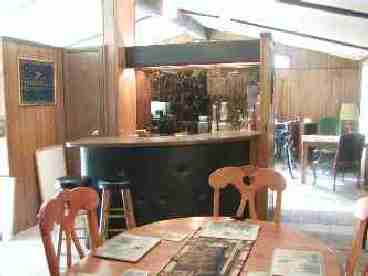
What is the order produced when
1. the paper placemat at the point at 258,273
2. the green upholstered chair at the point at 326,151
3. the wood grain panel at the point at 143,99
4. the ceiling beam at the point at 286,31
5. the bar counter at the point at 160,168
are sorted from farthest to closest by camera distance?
the ceiling beam at the point at 286,31 → the green upholstered chair at the point at 326,151 → the wood grain panel at the point at 143,99 → the bar counter at the point at 160,168 → the paper placemat at the point at 258,273

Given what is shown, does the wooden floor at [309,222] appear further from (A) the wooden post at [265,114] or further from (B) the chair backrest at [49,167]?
(A) the wooden post at [265,114]

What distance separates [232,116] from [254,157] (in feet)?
6.35

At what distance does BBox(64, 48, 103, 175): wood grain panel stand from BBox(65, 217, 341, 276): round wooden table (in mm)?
3601

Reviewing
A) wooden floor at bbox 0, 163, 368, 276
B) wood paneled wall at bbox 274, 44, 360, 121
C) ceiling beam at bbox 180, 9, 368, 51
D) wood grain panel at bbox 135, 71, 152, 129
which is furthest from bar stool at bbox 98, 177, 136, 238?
wood paneled wall at bbox 274, 44, 360, 121

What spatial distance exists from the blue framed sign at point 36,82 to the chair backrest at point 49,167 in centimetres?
61

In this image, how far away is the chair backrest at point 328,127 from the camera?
9.82 m

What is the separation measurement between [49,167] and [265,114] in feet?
8.98

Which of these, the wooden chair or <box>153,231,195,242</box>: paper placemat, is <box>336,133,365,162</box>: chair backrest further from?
<box>153,231,195,242</box>: paper placemat

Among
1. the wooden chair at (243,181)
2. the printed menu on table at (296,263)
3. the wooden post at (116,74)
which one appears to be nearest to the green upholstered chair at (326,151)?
the wooden post at (116,74)

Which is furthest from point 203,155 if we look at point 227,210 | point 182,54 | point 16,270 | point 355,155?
point 355,155

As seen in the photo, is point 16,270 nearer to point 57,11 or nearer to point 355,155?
point 57,11

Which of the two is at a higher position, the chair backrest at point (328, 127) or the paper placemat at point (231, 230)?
the chair backrest at point (328, 127)

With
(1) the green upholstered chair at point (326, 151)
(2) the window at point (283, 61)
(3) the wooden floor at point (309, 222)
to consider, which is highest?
(2) the window at point (283, 61)

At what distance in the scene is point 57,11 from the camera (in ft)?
18.2
